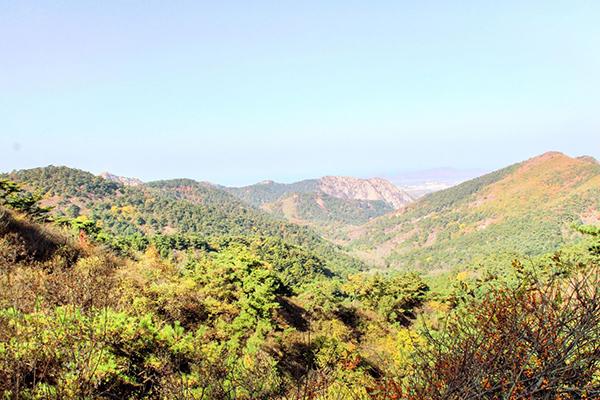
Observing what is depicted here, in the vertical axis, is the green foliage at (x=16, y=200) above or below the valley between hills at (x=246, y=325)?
above

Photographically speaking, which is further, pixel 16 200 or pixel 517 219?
pixel 517 219

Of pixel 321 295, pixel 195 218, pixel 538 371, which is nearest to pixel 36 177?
pixel 195 218

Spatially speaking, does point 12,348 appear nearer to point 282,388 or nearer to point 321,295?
point 282,388

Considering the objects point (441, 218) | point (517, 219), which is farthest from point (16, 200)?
point (441, 218)

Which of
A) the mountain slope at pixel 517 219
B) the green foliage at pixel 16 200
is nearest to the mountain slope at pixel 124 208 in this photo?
the mountain slope at pixel 517 219

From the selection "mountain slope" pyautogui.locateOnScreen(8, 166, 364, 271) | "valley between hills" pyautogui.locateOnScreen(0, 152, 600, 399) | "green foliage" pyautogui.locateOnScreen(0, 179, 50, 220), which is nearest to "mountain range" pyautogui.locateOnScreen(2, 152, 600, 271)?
"mountain slope" pyautogui.locateOnScreen(8, 166, 364, 271)

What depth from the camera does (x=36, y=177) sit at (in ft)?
397

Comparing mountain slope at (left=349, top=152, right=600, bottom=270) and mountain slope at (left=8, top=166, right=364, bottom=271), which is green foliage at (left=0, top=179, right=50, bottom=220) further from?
mountain slope at (left=349, top=152, right=600, bottom=270)

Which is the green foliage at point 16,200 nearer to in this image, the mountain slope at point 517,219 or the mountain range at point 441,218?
the mountain range at point 441,218

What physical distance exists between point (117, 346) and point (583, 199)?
17236 centimetres

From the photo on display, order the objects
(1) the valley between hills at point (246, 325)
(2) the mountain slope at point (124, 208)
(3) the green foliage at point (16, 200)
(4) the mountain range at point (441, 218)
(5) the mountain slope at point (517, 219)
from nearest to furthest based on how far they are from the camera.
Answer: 1. (1) the valley between hills at point (246, 325)
2. (3) the green foliage at point (16, 200)
3. (2) the mountain slope at point (124, 208)
4. (4) the mountain range at point (441, 218)
5. (5) the mountain slope at point (517, 219)

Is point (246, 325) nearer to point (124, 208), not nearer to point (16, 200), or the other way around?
point (16, 200)

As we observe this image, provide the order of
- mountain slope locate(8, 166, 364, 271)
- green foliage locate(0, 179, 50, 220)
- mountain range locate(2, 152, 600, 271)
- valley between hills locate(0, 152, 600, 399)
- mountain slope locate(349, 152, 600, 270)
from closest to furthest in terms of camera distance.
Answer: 1. valley between hills locate(0, 152, 600, 399)
2. green foliage locate(0, 179, 50, 220)
3. mountain slope locate(8, 166, 364, 271)
4. mountain range locate(2, 152, 600, 271)
5. mountain slope locate(349, 152, 600, 270)

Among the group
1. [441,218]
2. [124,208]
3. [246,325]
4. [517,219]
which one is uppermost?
[124,208]
